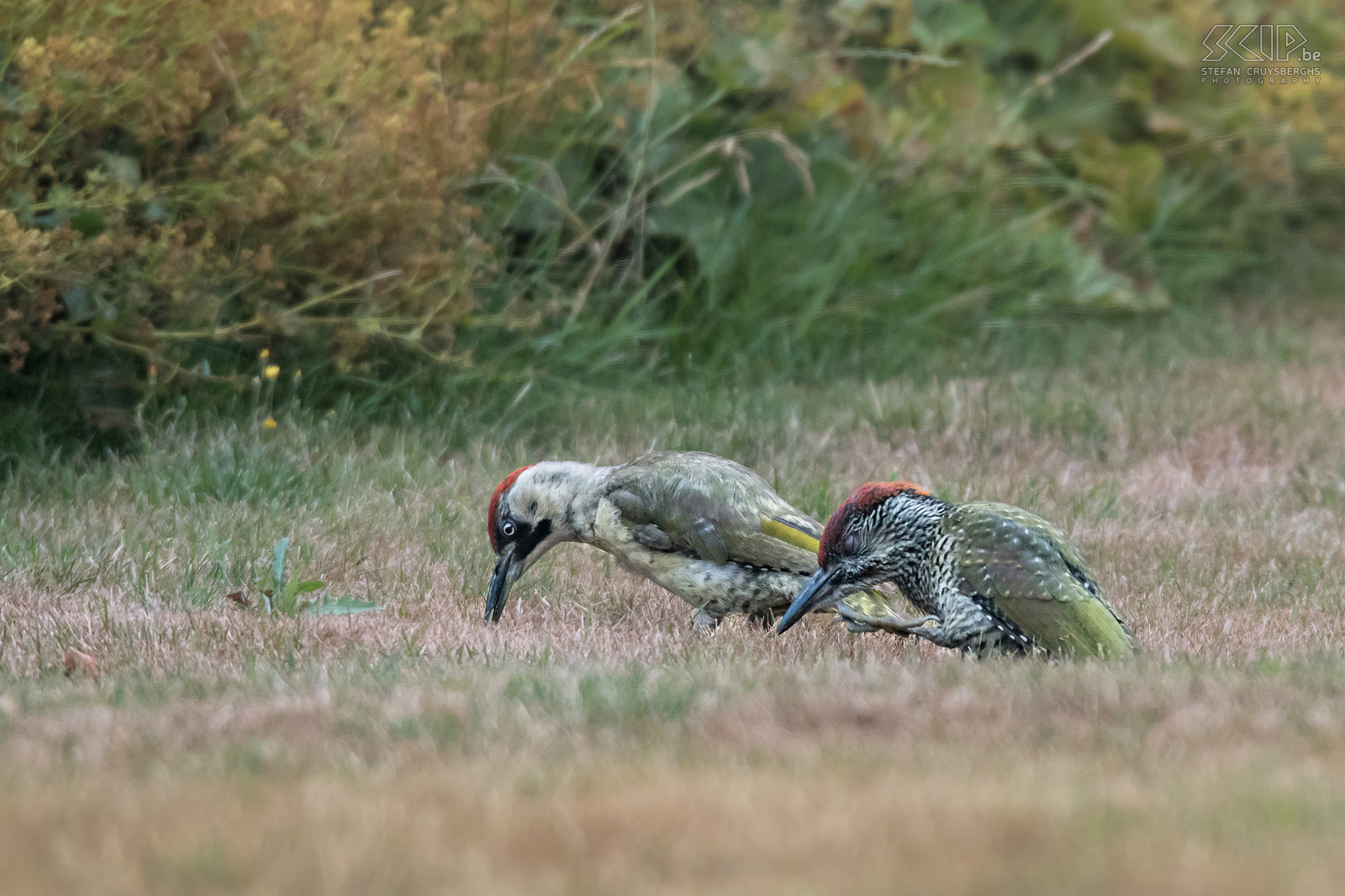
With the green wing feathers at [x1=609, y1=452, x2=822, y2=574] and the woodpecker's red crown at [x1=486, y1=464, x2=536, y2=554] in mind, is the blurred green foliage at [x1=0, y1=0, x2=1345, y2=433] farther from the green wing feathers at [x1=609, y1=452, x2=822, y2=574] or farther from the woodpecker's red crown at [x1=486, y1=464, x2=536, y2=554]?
the green wing feathers at [x1=609, y1=452, x2=822, y2=574]

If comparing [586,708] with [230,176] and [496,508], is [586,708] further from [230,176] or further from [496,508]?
[230,176]

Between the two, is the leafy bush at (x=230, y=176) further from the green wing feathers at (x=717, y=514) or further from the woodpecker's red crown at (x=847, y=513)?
the woodpecker's red crown at (x=847, y=513)

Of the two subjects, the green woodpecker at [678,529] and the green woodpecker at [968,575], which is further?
the green woodpecker at [678,529]

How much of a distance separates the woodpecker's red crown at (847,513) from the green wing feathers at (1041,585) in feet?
0.98

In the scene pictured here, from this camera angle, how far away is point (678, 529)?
5094 millimetres

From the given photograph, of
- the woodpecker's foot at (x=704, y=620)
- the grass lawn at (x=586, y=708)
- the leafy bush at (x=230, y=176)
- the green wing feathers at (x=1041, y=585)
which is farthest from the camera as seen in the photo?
the leafy bush at (x=230, y=176)

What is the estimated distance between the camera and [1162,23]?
37.1ft

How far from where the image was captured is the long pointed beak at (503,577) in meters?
5.18

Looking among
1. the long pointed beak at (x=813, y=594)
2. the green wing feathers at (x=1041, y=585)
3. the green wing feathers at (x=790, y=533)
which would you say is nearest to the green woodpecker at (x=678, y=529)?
the green wing feathers at (x=790, y=533)

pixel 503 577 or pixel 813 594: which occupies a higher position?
pixel 813 594

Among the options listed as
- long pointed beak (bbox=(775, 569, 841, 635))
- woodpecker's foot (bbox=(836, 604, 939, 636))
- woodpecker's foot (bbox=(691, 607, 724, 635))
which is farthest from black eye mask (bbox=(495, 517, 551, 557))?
woodpecker's foot (bbox=(836, 604, 939, 636))

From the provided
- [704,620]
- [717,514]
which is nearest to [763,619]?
[704,620]

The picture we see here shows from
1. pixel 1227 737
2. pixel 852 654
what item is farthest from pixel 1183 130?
pixel 1227 737

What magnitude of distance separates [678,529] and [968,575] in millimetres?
947
